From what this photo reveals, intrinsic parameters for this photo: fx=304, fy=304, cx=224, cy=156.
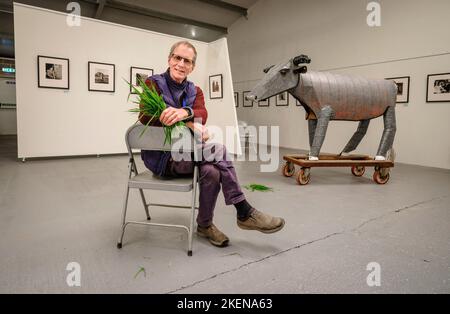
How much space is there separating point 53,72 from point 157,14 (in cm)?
466

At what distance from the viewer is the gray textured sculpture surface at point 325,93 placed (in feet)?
11.7

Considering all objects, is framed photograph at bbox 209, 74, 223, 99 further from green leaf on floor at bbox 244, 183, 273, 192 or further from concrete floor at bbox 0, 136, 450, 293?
concrete floor at bbox 0, 136, 450, 293

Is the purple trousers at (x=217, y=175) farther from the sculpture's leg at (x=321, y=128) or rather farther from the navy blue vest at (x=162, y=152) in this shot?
the sculpture's leg at (x=321, y=128)

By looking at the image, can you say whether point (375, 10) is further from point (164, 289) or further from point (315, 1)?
point (164, 289)

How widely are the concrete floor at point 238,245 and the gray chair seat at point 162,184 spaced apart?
38 cm

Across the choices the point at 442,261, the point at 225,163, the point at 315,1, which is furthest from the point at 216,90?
the point at 442,261

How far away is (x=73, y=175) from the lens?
3984 millimetres

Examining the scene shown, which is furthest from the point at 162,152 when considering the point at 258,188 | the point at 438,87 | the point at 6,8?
the point at 6,8

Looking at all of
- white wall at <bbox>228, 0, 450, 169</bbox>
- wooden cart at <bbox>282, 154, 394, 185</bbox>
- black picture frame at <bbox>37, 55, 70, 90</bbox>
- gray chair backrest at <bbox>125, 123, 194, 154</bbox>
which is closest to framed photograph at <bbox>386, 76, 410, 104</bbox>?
white wall at <bbox>228, 0, 450, 169</bbox>

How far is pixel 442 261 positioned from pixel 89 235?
212 centimetres

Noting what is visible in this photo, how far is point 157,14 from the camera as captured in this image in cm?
893

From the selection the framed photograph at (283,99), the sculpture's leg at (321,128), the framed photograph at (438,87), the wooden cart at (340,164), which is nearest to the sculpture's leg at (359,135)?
the wooden cart at (340,164)
